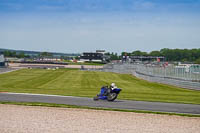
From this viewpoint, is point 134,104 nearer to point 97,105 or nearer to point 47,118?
point 97,105

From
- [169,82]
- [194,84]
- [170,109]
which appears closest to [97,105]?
[170,109]

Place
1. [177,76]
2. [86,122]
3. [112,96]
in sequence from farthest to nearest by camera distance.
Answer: [177,76], [112,96], [86,122]

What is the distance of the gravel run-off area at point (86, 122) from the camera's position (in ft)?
44.6

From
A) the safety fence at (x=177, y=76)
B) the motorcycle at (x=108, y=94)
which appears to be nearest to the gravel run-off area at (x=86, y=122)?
the motorcycle at (x=108, y=94)

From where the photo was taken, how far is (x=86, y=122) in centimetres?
1484

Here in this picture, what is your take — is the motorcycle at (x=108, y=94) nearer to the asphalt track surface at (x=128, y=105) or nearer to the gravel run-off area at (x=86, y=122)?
the asphalt track surface at (x=128, y=105)

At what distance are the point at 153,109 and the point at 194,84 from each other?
17196 mm

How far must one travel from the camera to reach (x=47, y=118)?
15.6 m

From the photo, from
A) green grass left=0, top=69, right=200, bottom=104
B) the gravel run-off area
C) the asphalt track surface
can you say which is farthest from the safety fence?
the gravel run-off area

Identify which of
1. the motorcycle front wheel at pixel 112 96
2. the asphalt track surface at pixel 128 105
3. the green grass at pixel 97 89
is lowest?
the green grass at pixel 97 89

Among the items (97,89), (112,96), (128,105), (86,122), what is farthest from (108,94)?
(97,89)

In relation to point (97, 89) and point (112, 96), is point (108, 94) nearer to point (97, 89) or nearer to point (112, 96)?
point (112, 96)

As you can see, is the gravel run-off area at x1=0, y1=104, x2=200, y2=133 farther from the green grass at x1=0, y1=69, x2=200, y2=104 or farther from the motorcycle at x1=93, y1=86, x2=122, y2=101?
the green grass at x1=0, y1=69, x2=200, y2=104

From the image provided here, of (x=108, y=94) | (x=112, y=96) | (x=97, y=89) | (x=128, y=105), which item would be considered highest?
(x=108, y=94)
